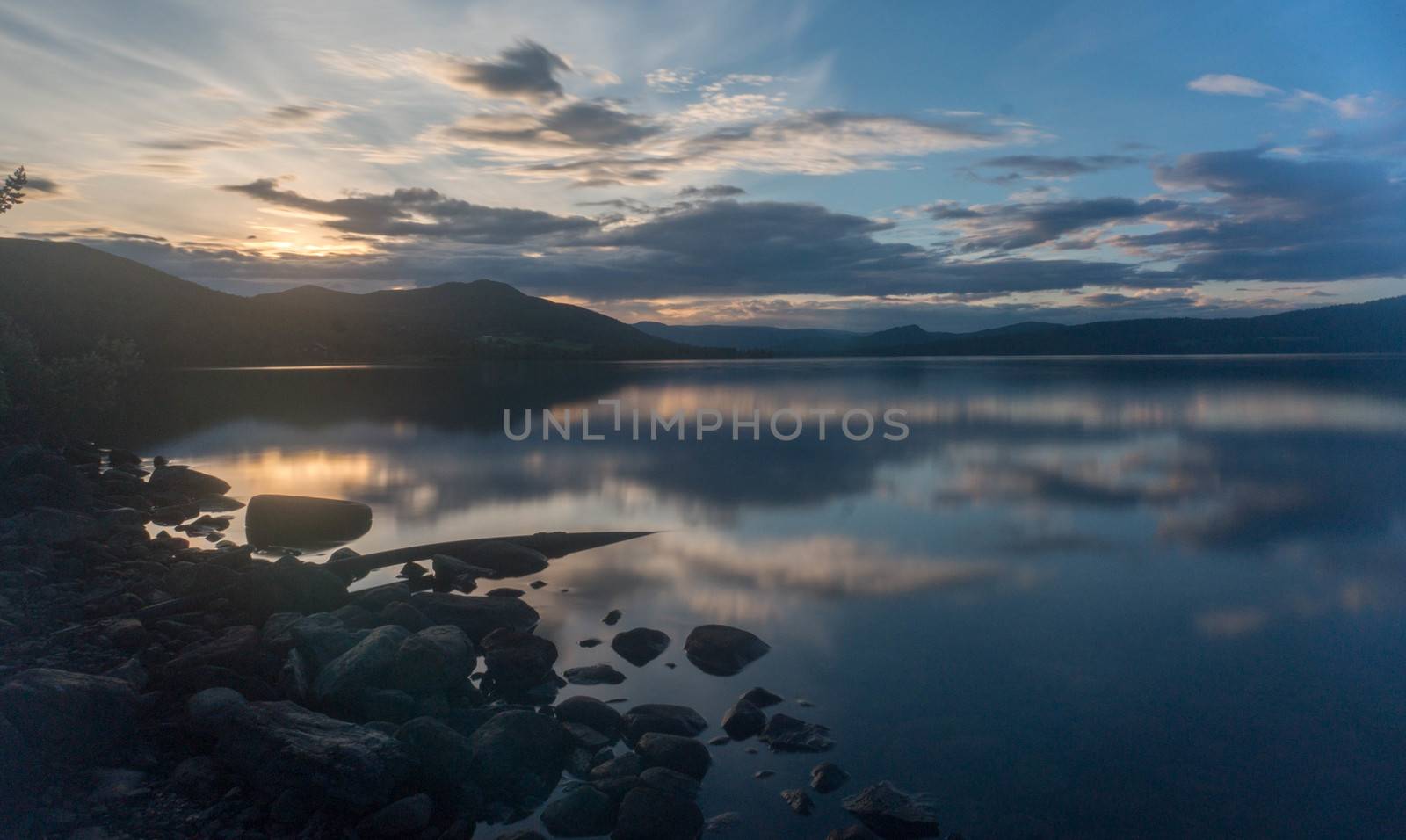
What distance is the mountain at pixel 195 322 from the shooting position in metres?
84.3

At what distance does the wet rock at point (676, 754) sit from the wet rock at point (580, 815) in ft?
2.43

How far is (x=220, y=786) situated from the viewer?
21.0ft

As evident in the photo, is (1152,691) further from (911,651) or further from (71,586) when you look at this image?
(71,586)

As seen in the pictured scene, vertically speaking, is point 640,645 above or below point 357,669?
below

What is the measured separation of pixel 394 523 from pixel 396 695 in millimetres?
11376

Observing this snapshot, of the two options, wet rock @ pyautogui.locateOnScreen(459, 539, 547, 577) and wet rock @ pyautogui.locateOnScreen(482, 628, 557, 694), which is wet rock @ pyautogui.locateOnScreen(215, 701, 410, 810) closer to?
wet rock @ pyautogui.locateOnScreen(482, 628, 557, 694)

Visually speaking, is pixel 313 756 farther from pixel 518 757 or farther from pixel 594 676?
pixel 594 676

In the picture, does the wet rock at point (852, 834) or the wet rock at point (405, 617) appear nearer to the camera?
the wet rock at point (852, 834)

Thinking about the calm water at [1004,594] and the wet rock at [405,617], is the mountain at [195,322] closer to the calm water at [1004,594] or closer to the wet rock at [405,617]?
the calm water at [1004,594]

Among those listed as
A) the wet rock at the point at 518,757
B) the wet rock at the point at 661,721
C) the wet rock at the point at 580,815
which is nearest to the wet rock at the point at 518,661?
the wet rock at the point at 661,721

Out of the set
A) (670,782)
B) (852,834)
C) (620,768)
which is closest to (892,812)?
(852,834)

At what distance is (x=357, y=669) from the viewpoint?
7.95 metres

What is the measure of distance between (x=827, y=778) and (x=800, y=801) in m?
0.45

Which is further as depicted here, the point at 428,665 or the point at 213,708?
the point at 428,665
